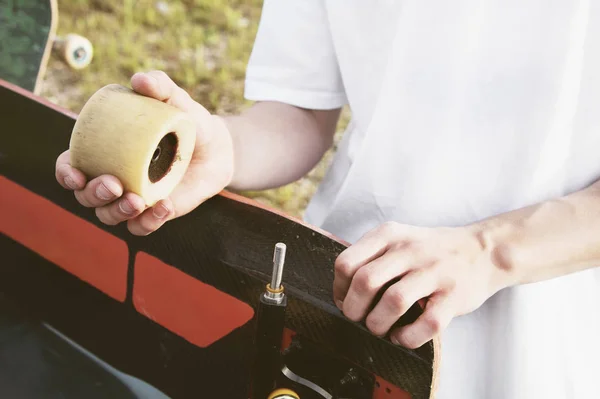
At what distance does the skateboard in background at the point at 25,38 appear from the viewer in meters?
1.35

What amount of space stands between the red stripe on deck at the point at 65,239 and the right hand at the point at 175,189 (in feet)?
0.54

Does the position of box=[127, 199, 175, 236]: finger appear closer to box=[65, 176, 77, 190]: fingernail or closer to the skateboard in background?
box=[65, 176, 77, 190]: fingernail

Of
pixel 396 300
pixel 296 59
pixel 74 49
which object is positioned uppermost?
pixel 74 49

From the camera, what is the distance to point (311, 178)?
101 inches

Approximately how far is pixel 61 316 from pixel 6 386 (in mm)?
166

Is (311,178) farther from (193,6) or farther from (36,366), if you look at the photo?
(36,366)

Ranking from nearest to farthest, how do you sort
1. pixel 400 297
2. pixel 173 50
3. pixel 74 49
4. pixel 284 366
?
pixel 400 297
pixel 284 366
pixel 74 49
pixel 173 50

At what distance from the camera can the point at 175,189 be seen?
2.95 feet

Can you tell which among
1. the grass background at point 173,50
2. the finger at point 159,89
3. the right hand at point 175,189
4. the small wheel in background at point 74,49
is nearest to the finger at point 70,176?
the right hand at point 175,189

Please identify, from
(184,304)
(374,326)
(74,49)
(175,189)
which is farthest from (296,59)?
(74,49)

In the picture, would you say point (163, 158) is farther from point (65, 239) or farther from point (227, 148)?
point (65, 239)

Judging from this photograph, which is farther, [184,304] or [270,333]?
[184,304]

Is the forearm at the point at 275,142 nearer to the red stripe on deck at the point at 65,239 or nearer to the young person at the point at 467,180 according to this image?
the young person at the point at 467,180

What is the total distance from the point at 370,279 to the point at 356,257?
0.11ft
